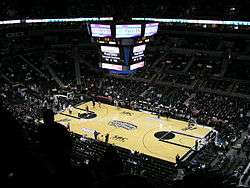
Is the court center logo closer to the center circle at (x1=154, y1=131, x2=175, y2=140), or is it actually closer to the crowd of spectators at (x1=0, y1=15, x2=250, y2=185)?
the center circle at (x1=154, y1=131, x2=175, y2=140)

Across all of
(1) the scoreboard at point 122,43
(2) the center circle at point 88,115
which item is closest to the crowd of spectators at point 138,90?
(2) the center circle at point 88,115

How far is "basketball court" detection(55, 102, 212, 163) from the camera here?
24.1 m

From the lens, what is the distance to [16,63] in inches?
1704

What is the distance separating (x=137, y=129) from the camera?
27734 millimetres

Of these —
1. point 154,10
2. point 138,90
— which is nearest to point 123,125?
point 138,90

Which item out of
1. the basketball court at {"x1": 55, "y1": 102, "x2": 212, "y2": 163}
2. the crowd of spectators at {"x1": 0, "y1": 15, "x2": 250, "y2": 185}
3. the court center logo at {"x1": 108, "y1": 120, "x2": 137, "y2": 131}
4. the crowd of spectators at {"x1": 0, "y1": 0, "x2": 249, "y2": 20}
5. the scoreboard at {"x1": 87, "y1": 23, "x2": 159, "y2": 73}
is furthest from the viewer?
the crowd of spectators at {"x1": 0, "y1": 0, "x2": 249, "y2": 20}

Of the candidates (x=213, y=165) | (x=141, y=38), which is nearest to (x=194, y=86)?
(x=141, y=38)

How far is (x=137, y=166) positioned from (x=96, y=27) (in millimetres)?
12208

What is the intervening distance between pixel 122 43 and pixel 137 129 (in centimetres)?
704

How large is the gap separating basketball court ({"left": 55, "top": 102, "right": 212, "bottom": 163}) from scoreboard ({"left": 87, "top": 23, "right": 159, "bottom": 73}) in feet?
15.1

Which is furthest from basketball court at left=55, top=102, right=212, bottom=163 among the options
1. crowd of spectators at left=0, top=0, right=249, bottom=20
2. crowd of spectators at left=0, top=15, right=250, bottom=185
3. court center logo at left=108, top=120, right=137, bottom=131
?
crowd of spectators at left=0, top=0, right=249, bottom=20

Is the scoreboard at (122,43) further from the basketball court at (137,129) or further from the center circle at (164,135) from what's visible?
the center circle at (164,135)

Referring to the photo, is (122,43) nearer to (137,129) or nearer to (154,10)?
(137,129)

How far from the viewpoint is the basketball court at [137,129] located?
79.1ft
